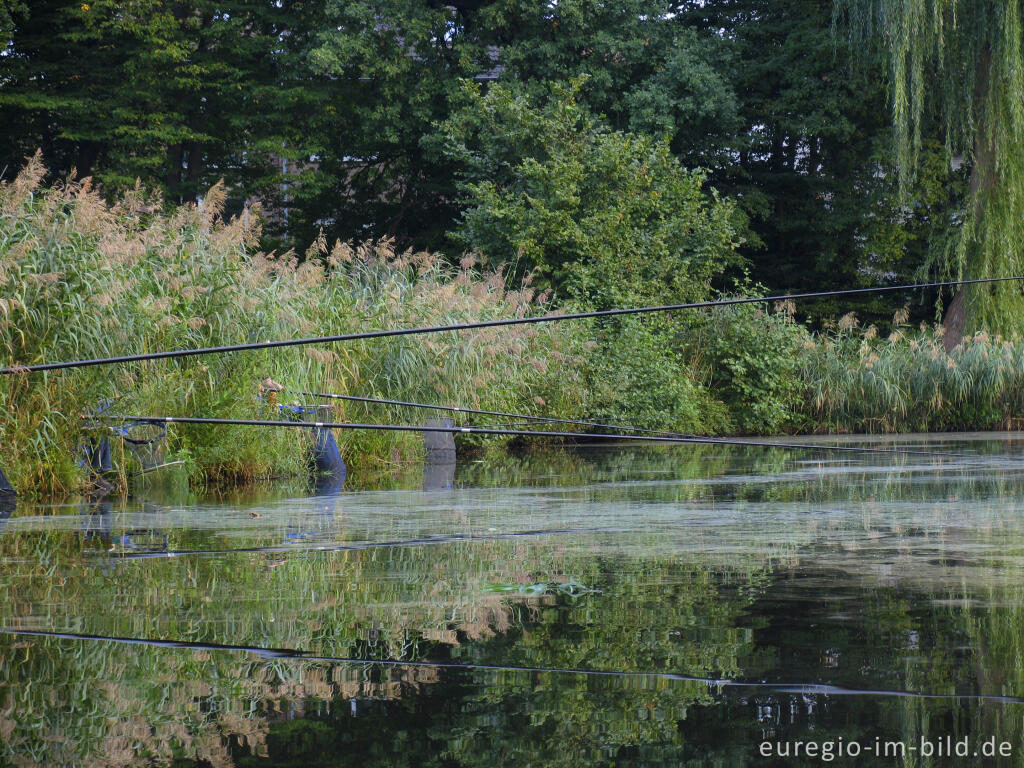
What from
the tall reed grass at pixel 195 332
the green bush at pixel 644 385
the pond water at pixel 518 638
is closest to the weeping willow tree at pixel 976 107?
the green bush at pixel 644 385

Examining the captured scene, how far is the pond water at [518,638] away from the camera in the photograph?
228cm

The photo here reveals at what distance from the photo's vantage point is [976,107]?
1947 centimetres

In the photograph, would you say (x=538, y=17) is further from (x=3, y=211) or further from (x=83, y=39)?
(x=3, y=211)

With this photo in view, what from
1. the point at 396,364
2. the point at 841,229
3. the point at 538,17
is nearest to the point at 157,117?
the point at 538,17

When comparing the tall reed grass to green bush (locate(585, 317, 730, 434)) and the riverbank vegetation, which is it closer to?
the riverbank vegetation

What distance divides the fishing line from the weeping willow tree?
17199mm

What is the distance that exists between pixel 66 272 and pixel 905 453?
24.6ft

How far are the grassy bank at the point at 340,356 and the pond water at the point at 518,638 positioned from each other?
150 centimetres

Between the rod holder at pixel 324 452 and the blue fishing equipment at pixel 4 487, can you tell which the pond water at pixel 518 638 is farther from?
the rod holder at pixel 324 452

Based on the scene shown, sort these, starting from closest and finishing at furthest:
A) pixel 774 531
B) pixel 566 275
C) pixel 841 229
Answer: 1. pixel 774 531
2. pixel 566 275
3. pixel 841 229

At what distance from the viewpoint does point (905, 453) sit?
1148 centimetres

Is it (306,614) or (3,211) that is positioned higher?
(3,211)

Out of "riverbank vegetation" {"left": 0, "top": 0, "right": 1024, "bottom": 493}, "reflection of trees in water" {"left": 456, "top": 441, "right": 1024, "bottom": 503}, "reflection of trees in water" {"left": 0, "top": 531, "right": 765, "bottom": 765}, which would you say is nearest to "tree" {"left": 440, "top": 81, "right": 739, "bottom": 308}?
"riverbank vegetation" {"left": 0, "top": 0, "right": 1024, "bottom": 493}

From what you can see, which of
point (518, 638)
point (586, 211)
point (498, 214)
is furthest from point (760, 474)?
point (498, 214)
